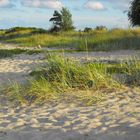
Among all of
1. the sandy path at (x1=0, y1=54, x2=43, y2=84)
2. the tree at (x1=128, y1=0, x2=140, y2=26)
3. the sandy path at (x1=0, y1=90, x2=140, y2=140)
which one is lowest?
the sandy path at (x1=0, y1=90, x2=140, y2=140)

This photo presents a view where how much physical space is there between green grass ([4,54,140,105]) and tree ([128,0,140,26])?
20.5m

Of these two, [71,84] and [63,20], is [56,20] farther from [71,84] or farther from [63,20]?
[71,84]

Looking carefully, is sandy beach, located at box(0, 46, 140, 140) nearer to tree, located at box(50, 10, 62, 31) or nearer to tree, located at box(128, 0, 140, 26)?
tree, located at box(128, 0, 140, 26)

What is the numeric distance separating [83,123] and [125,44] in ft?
65.4

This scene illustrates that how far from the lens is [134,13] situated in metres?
35.3

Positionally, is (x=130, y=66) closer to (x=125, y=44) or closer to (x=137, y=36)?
(x=125, y=44)

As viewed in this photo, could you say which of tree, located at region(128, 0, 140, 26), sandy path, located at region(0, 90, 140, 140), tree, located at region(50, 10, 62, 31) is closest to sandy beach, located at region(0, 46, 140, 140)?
sandy path, located at region(0, 90, 140, 140)

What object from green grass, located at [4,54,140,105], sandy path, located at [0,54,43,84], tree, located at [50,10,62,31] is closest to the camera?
A: green grass, located at [4,54,140,105]

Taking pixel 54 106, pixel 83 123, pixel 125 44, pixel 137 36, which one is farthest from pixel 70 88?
pixel 137 36

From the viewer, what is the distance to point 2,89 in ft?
44.9

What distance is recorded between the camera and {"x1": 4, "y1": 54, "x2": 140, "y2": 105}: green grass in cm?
1229

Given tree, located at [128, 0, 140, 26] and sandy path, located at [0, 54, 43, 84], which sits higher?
tree, located at [128, 0, 140, 26]

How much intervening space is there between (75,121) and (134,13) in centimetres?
2617

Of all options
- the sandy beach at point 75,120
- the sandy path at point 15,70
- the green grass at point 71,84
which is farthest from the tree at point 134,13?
the sandy beach at point 75,120
